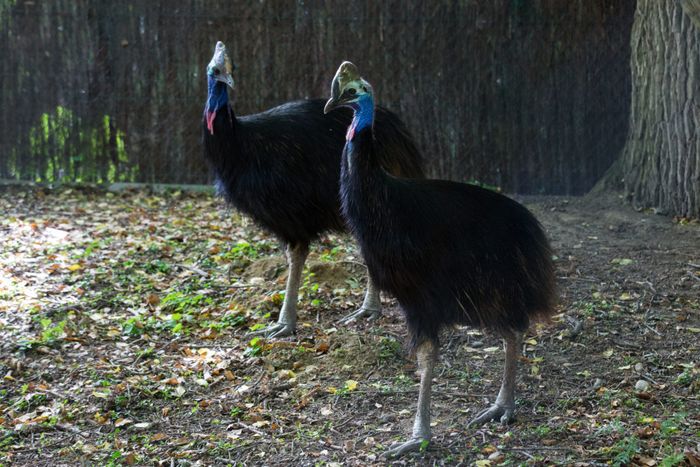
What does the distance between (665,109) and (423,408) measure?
4380 millimetres

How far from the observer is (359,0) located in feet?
29.6

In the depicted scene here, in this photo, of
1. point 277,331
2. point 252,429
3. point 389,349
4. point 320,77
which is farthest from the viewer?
point 320,77

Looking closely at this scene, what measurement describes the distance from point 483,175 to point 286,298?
3.92 meters

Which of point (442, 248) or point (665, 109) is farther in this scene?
point (665, 109)

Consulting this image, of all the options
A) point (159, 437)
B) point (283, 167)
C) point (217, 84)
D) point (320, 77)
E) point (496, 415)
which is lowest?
point (159, 437)

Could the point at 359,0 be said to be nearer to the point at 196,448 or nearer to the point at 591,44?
the point at 591,44

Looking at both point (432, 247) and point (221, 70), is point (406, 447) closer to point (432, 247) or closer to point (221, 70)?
point (432, 247)

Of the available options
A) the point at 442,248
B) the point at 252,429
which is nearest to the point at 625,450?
the point at 442,248

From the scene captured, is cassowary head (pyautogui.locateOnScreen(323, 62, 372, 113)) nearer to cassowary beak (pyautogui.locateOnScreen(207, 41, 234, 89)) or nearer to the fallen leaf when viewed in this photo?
cassowary beak (pyautogui.locateOnScreen(207, 41, 234, 89))

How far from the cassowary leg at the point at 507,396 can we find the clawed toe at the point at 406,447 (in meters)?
0.37

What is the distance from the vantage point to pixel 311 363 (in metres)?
5.43

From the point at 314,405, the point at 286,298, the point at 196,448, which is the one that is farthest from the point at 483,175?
the point at 196,448

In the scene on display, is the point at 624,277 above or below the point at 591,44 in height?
below

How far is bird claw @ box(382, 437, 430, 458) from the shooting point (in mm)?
4289
